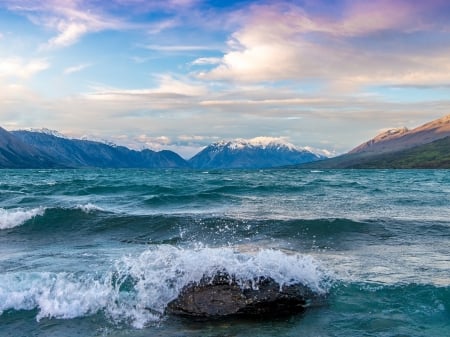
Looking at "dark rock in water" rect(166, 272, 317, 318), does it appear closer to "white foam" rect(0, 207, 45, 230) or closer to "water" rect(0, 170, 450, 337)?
"water" rect(0, 170, 450, 337)

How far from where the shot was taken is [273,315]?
40.9 feet

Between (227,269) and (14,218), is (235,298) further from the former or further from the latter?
(14,218)

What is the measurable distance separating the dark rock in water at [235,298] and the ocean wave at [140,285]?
328 millimetres

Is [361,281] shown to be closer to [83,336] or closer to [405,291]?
[405,291]

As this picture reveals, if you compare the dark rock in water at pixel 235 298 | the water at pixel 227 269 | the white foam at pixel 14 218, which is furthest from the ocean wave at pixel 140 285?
the white foam at pixel 14 218

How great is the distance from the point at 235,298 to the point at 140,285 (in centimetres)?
336

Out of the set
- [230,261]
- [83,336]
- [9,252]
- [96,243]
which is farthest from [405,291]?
[9,252]

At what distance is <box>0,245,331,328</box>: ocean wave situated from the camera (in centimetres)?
1336

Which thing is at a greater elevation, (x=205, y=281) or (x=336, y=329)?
(x=205, y=281)

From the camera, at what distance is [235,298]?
1276 cm

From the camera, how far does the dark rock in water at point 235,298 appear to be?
495 inches

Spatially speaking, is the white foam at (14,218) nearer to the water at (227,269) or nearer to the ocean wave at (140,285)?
the water at (227,269)

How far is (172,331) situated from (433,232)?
1960cm

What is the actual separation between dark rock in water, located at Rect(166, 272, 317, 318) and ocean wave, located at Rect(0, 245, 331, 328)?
0.33 metres
